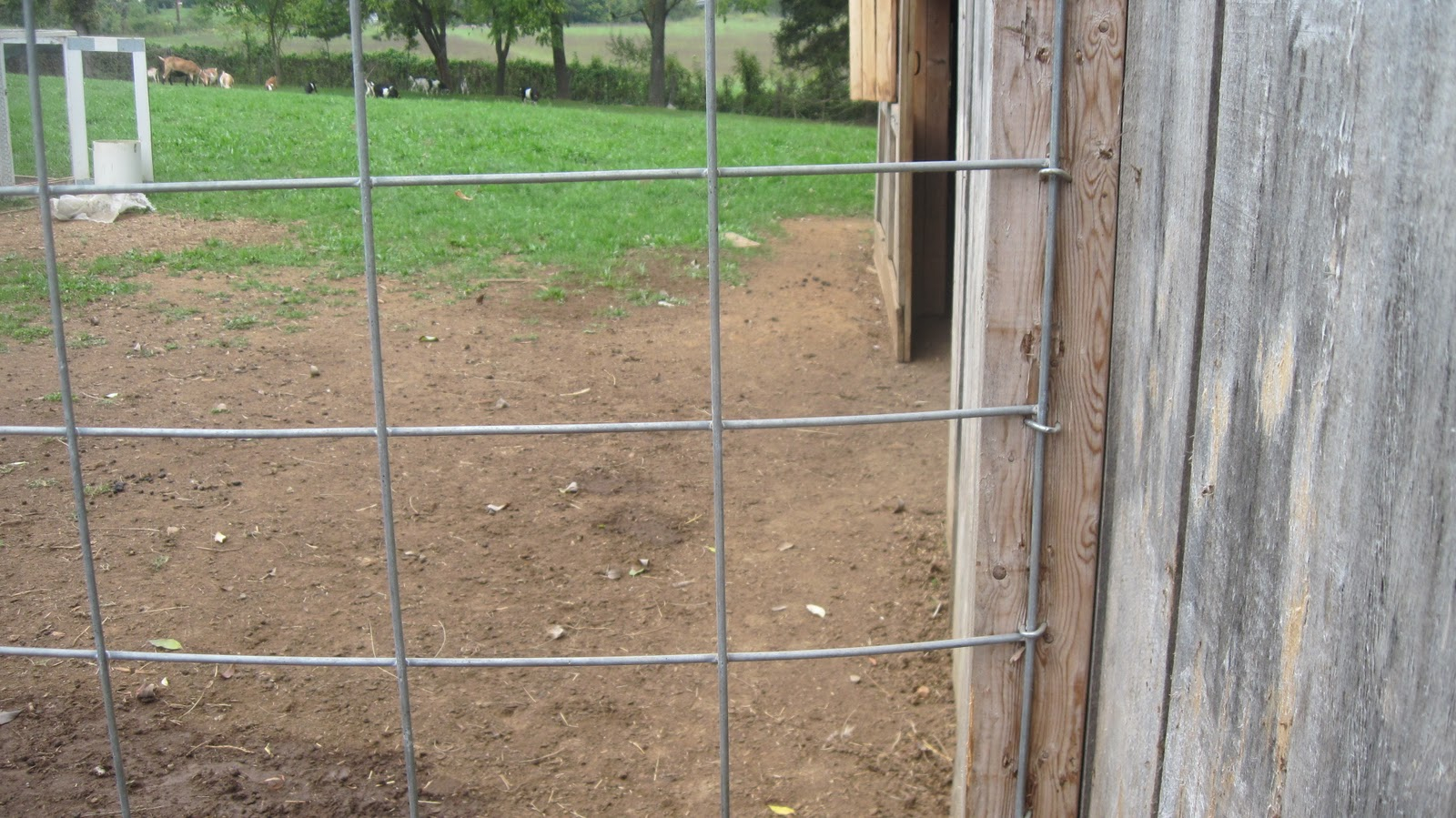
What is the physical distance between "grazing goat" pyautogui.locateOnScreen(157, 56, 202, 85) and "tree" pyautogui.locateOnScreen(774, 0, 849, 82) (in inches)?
628

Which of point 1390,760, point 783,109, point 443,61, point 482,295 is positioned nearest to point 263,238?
point 482,295

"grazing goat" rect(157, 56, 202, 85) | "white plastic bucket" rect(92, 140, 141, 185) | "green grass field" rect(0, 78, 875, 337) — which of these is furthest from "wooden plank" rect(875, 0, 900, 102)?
"grazing goat" rect(157, 56, 202, 85)

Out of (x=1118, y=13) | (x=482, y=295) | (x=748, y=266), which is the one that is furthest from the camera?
(x=748, y=266)

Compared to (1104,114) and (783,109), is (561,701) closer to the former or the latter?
(1104,114)

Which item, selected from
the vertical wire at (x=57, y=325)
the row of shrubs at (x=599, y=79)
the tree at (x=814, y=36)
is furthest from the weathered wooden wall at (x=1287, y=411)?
the tree at (x=814, y=36)

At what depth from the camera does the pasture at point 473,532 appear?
325cm

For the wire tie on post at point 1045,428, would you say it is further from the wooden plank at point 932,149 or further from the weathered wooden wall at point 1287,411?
the wooden plank at point 932,149

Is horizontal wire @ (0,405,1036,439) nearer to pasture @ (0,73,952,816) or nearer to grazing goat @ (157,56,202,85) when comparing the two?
pasture @ (0,73,952,816)

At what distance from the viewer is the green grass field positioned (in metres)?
8.80

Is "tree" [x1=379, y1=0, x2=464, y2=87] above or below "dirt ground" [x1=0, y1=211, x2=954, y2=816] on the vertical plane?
above

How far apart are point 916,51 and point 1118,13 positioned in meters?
4.59

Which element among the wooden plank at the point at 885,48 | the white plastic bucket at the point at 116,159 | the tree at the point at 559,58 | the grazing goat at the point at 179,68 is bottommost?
the white plastic bucket at the point at 116,159

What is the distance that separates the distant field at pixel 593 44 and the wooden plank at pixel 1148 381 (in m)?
35.3

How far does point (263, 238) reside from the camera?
30.2 ft
